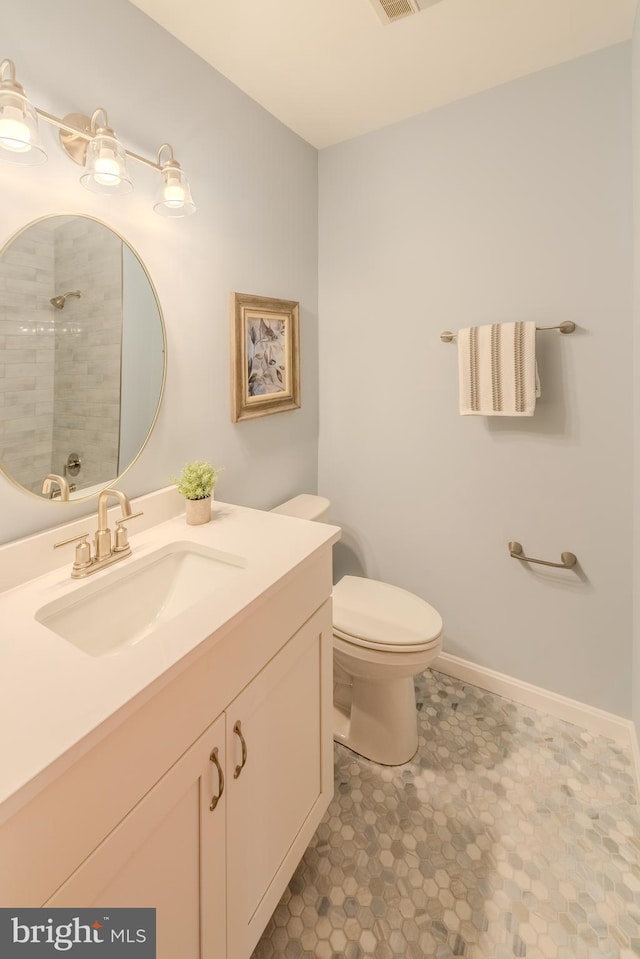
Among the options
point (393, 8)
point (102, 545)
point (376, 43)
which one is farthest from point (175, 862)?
point (376, 43)

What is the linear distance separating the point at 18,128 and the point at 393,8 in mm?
1094

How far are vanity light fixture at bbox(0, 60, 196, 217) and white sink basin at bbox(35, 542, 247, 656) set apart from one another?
3.03 feet

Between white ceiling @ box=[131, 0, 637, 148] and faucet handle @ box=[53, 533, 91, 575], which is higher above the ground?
white ceiling @ box=[131, 0, 637, 148]

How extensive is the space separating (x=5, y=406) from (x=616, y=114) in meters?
2.02

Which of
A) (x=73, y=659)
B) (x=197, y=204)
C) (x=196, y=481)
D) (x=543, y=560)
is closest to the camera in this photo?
(x=73, y=659)

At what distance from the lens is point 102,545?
3.67ft

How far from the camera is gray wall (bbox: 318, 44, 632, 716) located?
156 centimetres

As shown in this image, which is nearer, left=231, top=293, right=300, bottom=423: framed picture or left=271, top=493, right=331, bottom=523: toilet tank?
left=231, top=293, right=300, bottom=423: framed picture

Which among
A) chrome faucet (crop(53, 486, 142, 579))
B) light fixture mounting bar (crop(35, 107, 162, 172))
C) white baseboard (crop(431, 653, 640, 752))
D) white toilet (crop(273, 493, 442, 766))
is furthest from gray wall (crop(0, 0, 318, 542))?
white baseboard (crop(431, 653, 640, 752))

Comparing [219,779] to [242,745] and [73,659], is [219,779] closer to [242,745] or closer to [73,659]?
[242,745]

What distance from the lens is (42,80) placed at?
107 cm

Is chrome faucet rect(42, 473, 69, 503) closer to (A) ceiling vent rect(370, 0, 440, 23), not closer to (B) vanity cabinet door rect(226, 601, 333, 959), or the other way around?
(B) vanity cabinet door rect(226, 601, 333, 959)

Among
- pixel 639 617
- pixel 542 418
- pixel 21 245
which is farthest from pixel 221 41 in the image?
pixel 639 617

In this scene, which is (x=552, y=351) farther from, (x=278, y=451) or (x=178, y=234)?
(x=178, y=234)
